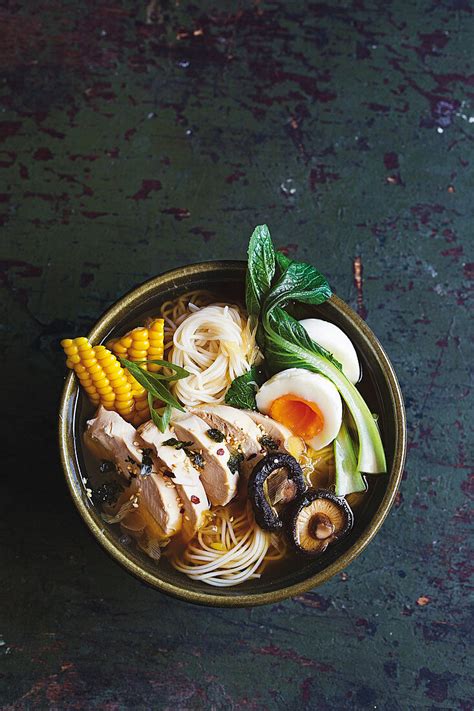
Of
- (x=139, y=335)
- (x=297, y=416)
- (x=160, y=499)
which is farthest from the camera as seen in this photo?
(x=297, y=416)

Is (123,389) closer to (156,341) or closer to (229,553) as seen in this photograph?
(156,341)

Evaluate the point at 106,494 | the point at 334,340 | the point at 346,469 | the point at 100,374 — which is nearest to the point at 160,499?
the point at 106,494

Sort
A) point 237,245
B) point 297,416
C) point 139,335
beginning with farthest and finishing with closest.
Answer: point 237,245 < point 297,416 < point 139,335

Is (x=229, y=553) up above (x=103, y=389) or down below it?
below

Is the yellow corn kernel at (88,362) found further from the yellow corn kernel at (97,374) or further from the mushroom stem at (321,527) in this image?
the mushroom stem at (321,527)

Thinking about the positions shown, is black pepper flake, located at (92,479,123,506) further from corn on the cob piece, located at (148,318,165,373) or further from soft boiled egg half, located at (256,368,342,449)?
soft boiled egg half, located at (256,368,342,449)
